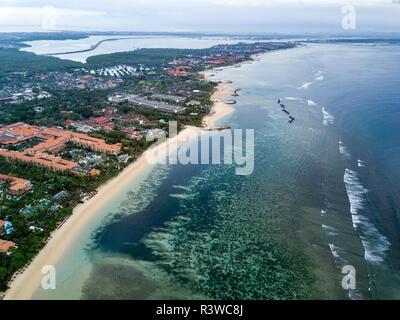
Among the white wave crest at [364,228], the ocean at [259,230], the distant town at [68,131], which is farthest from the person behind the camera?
the distant town at [68,131]

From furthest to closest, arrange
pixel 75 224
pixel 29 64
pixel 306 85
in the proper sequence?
pixel 29 64
pixel 306 85
pixel 75 224

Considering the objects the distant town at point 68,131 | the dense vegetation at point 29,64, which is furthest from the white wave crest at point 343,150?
the dense vegetation at point 29,64

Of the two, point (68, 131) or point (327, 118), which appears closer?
point (68, 131)

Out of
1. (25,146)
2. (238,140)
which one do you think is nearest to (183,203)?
(238,140)

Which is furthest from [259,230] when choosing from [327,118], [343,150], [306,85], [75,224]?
[306,85]

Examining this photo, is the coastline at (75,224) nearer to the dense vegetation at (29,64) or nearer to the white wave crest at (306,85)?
the white wave crest at (306,85)

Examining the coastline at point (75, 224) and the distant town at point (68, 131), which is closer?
the coastline at point (75, 224)

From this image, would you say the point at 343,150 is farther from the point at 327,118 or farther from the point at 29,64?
the point at 29,64
